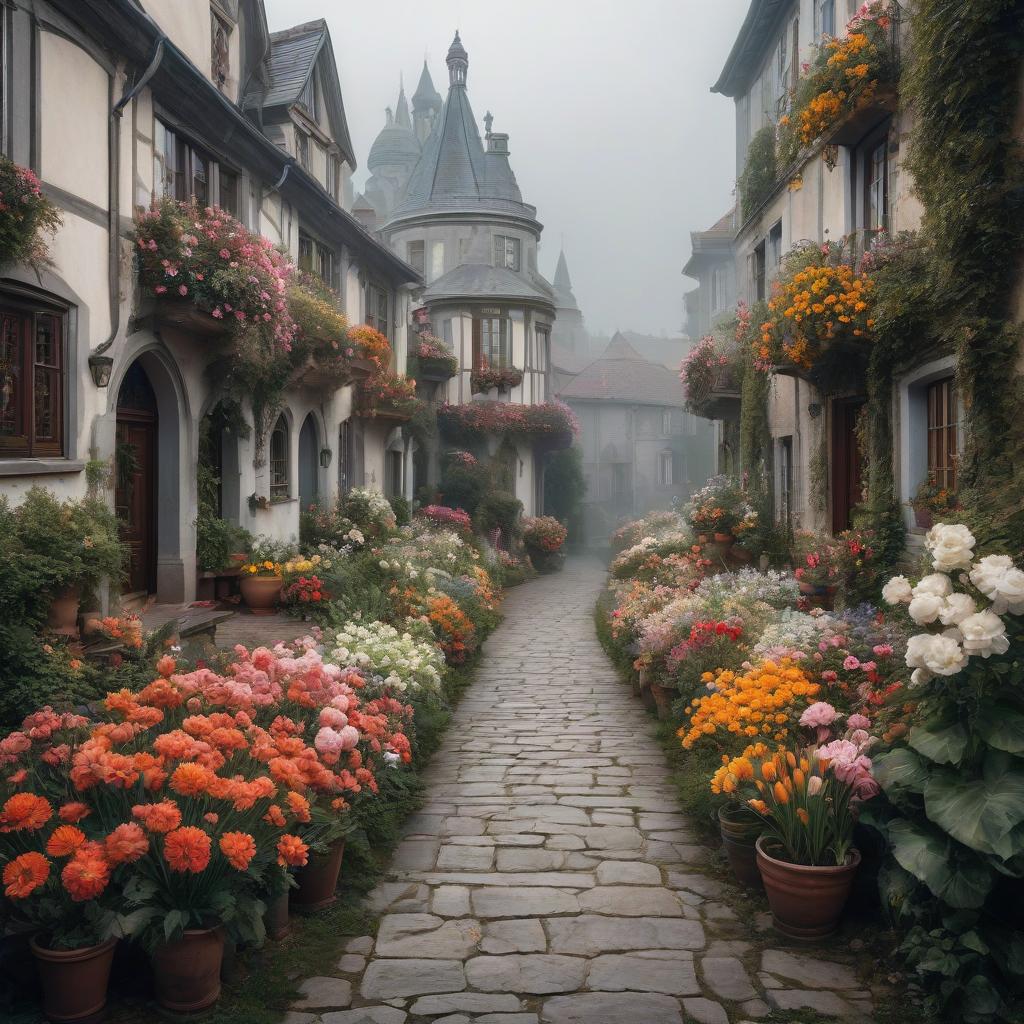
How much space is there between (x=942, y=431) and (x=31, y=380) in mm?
8427

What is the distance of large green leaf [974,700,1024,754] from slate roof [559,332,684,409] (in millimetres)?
40436

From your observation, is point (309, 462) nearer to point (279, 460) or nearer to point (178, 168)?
point (279, 460)

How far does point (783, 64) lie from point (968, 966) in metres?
14.4

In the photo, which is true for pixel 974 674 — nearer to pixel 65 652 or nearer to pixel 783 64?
pixel 65 652

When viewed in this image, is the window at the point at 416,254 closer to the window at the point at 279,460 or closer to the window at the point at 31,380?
the window at the point at 279,460

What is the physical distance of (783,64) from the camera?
15.1m

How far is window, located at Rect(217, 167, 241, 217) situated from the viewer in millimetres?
12734

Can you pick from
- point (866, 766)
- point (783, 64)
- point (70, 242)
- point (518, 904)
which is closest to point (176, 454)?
point (70, 242)

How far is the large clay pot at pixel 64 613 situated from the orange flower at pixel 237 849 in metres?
4.13

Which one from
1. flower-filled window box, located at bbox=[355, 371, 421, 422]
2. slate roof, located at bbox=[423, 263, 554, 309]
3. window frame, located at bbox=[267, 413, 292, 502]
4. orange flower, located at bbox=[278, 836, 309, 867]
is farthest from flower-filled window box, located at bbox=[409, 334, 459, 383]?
orange flower, located at bbox=[278, 836, 309, 867]

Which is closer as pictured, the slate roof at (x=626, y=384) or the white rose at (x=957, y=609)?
the white rose at (x=957, y=609)

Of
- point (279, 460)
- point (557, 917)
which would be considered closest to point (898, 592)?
point (557, 917)

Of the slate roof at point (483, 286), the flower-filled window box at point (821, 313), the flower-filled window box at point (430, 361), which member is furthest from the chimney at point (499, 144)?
the flower-filled window box at point (821, 313)

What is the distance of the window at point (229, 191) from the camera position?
12.7m
